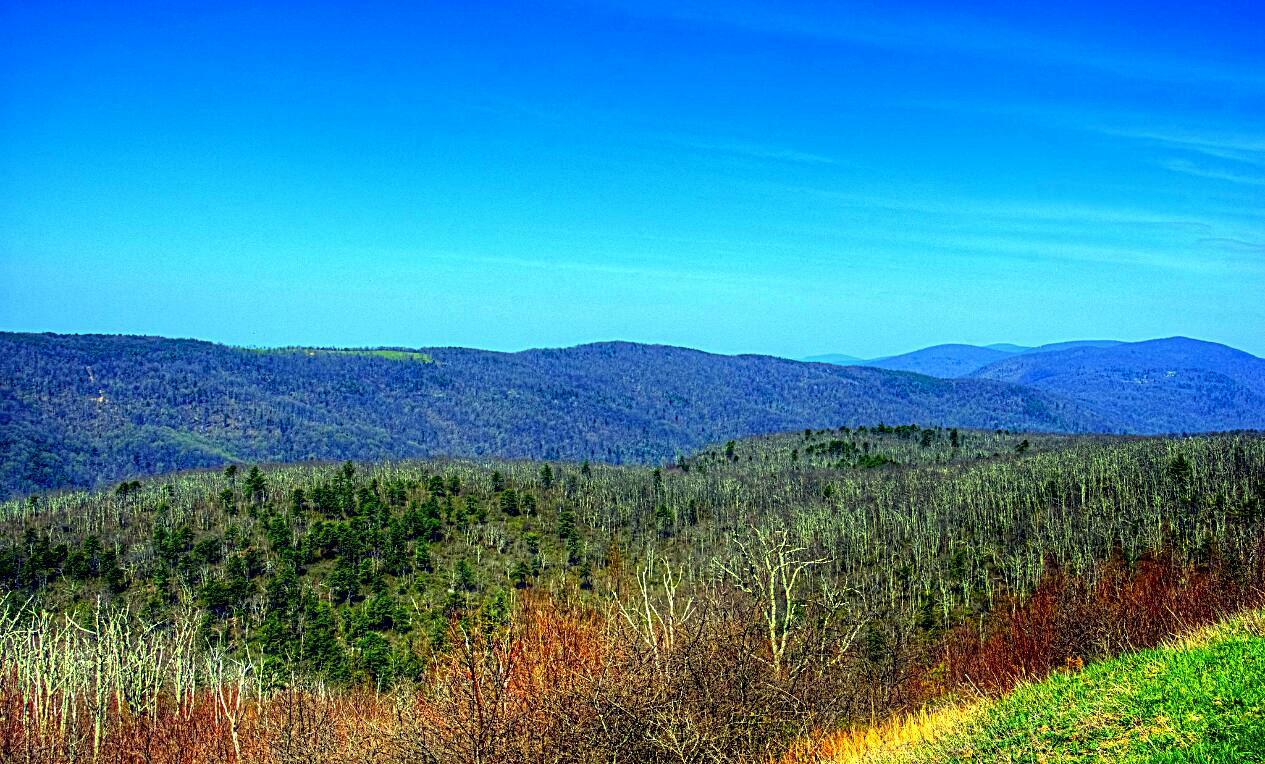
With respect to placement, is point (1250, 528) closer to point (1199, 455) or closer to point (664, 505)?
point (1199, 455)

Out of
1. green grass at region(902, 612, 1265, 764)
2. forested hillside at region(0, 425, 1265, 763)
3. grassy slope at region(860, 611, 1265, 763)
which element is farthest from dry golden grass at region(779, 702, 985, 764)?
forested hillside at region(0, 425, 1265, 763)

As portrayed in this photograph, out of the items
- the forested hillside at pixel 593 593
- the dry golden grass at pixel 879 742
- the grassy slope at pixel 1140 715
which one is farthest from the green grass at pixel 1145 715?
the forested hillside at pixel 593 593

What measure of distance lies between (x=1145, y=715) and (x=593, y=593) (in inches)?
3567

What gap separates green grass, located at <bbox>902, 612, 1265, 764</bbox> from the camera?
13.3 metres

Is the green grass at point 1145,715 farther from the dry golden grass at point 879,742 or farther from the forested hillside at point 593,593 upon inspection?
the forested hillside at point 593,593

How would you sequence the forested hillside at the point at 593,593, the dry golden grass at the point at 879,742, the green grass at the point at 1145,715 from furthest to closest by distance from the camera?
the forested hillside at the point at 593,593
the dry golden grass at the point at 879,742
the green grass at the point at 1145,715

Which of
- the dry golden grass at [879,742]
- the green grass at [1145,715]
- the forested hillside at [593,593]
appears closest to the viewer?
the green grass at [1145,715]

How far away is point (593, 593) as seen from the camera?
102625mm

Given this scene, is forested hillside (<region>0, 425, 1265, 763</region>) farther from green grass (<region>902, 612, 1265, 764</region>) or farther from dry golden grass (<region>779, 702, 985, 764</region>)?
green grass (<region>902, 612, 1265, 764</region>)

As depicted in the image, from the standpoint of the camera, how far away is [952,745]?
1576 cm

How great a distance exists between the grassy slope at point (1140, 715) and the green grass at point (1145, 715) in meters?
0.02

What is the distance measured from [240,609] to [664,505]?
70.4 metres

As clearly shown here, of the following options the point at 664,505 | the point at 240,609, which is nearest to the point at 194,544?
the point at 240,609

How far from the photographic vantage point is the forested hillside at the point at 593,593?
20.5 meters
